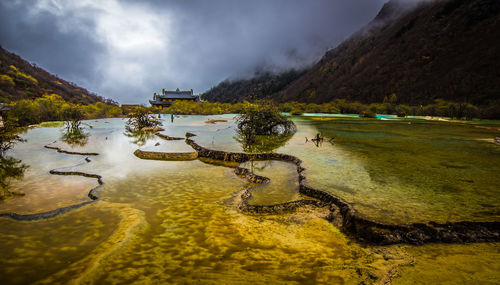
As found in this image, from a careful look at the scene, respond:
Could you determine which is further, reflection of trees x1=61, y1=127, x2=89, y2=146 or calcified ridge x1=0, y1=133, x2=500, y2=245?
reflection of trees x1=61, y1=127, x2=89, y2=146

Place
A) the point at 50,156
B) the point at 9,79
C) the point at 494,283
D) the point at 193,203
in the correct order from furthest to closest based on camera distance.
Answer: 1. the point at 9,79
2. the point at 50,156
3. the point at 193,203
4. the point at 494,283

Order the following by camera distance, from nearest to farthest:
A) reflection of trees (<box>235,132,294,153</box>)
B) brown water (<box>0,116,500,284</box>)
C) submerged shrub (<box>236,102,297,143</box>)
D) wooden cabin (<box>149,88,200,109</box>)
A: brown water (<box>0,116,500,284</box>)
reflection of trees (<box>235,132,294,153</box>)
submerged shrub (<box>236,102,297,143</box>)
wooden cabin (<box>149,88,200,109</box>)

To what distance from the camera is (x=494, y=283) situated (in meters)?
2.97

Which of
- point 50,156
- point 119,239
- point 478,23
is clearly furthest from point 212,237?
point 478,23

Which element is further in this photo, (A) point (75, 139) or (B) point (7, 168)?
(A) point (75, 139)

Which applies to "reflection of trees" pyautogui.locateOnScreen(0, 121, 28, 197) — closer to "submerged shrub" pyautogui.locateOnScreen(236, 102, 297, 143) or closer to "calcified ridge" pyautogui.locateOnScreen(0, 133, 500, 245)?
"calcified ridge" pyautogui.locateOnScreen(0, 133, 500, 245)

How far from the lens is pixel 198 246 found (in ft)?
13.5

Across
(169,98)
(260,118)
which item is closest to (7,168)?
(260,118)

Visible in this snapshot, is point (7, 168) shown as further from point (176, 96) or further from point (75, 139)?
point (176, 96)

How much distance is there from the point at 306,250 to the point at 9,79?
3092 inches

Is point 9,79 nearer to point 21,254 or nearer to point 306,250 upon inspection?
point 21,254

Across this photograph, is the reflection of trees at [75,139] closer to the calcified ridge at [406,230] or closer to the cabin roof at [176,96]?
the calcified ridge at [406,230]

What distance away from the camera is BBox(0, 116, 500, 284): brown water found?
3.26 m

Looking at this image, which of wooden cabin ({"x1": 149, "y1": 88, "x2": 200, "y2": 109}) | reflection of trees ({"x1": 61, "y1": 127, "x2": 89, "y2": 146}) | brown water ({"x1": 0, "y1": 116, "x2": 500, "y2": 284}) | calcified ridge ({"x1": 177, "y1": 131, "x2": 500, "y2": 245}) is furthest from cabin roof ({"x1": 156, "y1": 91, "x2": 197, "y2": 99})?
calcified ridge ({"x1": 177, "y1": 131, "x2": 500, "y2": 245})
